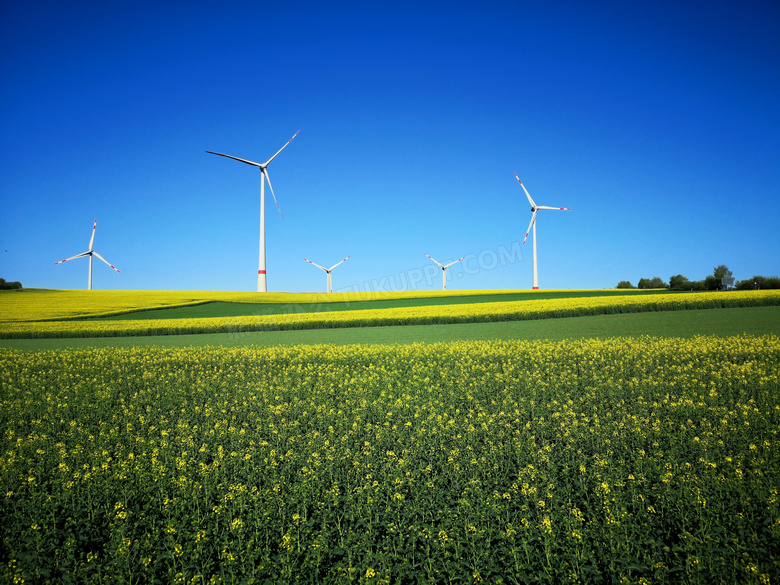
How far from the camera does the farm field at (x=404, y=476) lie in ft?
16.4

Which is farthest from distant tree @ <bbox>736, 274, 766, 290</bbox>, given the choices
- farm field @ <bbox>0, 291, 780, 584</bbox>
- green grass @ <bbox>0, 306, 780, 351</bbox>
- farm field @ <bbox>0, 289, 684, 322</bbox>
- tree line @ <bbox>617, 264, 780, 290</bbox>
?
farm field @ <bbox>0, 291, 780, 584</bbox>

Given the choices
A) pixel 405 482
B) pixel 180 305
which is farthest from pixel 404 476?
pixel 180 305

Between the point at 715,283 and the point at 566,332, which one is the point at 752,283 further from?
the point at 566,332

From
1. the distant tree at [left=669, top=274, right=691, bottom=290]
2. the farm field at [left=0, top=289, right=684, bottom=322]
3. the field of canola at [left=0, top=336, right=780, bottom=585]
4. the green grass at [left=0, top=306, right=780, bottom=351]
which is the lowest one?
the field of canola at [left=0, top=336, right=780, bottom=585]

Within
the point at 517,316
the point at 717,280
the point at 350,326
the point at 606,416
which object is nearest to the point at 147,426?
the point at 606,416

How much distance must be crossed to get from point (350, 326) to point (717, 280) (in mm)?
104265

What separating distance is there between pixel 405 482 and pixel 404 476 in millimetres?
114

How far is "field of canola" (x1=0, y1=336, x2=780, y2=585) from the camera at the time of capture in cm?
499

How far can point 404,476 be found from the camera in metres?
6.77

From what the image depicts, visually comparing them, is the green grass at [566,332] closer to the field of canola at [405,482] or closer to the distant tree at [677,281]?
the field of canola at [405,482]

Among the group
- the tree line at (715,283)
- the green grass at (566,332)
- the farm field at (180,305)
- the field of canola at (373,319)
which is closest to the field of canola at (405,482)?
the green grass at (566,332)

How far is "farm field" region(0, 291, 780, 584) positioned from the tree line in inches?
3327

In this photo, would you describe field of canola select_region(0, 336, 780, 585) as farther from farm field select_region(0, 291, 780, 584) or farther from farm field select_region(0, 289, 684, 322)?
farm field select_region(0, 289, 684, 322)

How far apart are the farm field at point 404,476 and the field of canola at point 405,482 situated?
4cm
